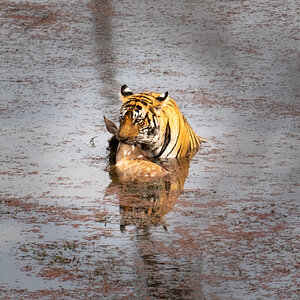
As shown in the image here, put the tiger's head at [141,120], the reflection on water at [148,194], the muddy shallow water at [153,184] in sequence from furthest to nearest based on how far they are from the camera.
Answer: the tiger's head at [141,120], the reflection on water at [148,194], the muddy shallow water at [153,184]

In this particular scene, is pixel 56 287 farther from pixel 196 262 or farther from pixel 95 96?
pixel 95 96

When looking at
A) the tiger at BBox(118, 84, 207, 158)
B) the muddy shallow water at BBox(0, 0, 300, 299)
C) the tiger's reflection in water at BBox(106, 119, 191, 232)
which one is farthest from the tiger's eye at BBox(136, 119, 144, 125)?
the muddy shallow water at BBox(0, 0, 300, 299)

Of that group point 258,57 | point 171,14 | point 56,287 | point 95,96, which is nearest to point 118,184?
point 56,287

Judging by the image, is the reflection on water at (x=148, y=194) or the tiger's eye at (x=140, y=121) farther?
the tiger's eye at (x=140, y=121)

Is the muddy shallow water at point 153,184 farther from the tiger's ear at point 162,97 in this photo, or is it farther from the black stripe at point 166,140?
the tiger's ear at point 162,97

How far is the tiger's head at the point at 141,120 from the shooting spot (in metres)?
9.31

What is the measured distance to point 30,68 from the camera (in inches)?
547

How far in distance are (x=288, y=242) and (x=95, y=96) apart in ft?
18.4

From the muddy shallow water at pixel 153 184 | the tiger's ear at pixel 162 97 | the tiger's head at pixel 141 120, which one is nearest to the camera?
the muddy shallow water at pixel 153 184

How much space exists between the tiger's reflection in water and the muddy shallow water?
0.08ft

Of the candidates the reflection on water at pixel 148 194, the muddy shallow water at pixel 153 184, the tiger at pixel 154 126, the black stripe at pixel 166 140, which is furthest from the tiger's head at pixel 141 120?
the muddy shallow water at pixel 153 184

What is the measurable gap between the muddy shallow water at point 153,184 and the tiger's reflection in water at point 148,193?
0.02 metres

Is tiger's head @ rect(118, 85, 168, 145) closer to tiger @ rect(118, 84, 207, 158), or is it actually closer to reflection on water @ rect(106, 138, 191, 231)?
tiger @ rect(118, 84, 207, 158)

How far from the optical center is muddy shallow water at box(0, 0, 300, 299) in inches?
259
